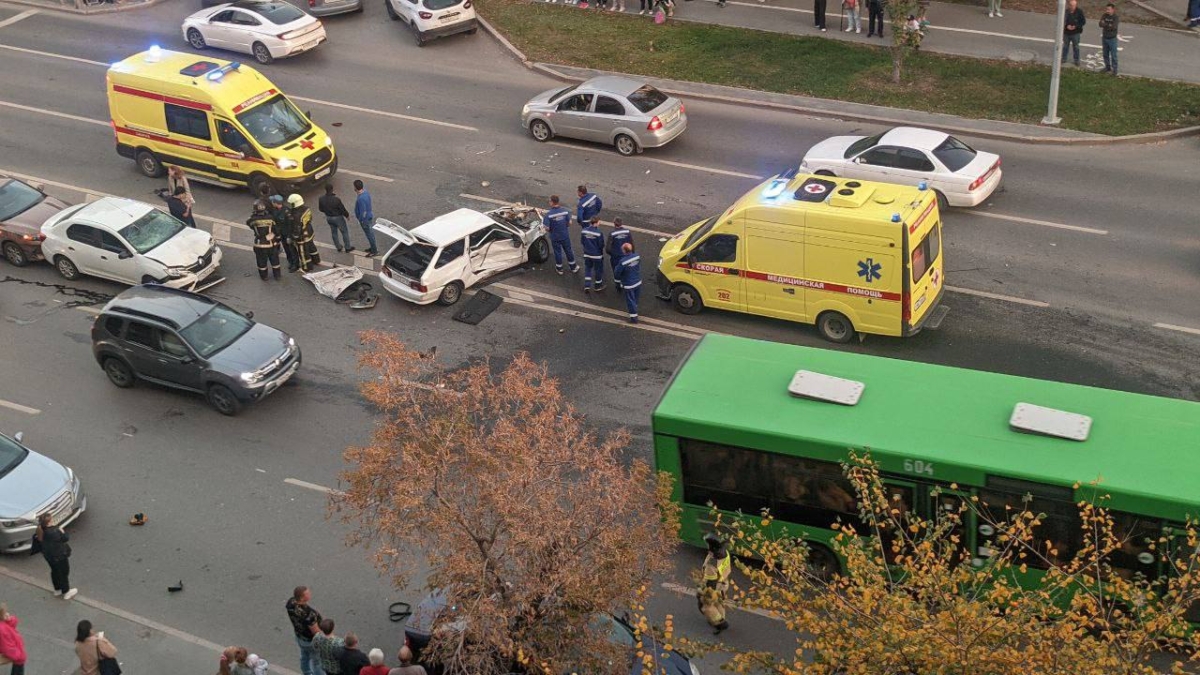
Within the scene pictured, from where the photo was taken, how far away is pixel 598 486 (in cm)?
1272

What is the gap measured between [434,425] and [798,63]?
68.1 feet

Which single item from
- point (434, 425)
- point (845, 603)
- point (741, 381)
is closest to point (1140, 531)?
point (845, 603)

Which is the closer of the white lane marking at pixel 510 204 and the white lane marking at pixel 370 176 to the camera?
the white lane marking at pixel 510 204

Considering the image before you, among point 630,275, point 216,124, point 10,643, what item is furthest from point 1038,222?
point 10,643

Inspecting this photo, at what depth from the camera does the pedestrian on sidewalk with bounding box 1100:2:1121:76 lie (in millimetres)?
29047

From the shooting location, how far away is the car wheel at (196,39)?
33.8m

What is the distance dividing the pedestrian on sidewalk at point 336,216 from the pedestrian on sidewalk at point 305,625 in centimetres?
1071

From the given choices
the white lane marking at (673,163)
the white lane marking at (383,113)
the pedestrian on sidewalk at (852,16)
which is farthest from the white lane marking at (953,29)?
the white lane marking at (383,113)

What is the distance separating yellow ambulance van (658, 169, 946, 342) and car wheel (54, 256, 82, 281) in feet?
38.0

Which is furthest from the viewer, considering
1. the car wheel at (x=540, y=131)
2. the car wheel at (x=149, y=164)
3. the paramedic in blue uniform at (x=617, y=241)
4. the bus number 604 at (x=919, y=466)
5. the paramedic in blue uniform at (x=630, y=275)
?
the car wheel at (x=540, y=131)

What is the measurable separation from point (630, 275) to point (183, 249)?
27.9 ft

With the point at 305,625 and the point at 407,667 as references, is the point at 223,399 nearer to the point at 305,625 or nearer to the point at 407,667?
the point at 305,625

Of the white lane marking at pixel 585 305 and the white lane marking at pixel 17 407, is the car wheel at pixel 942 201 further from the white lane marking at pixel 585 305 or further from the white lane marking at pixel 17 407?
the white lane marking at pixel 17 407

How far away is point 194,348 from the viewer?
19891 mm
